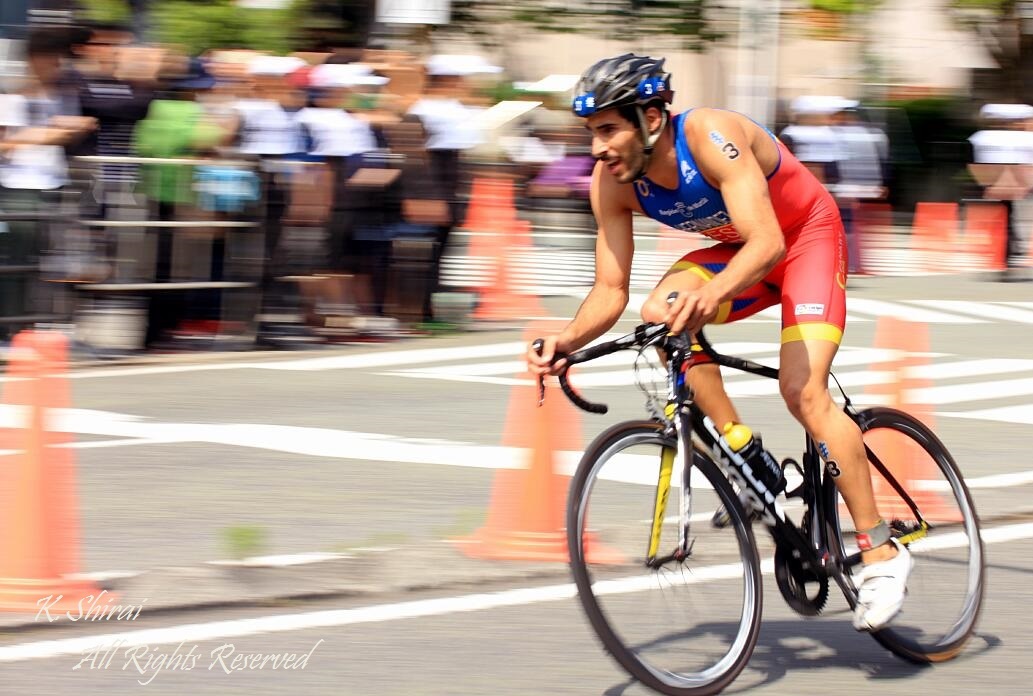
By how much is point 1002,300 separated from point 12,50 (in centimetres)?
985

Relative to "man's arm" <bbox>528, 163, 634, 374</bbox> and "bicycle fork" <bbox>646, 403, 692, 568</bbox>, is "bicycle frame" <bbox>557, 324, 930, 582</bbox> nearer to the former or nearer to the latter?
"bicycle fork" <bbox>646, 403, 692, 568</bbox>

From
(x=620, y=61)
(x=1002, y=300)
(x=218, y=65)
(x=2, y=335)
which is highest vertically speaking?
(x=620, y=61)

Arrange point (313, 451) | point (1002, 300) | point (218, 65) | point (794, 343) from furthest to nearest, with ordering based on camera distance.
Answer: point (1002, 300) < point (218, 65) < point (313, 451) < point (794, 343)

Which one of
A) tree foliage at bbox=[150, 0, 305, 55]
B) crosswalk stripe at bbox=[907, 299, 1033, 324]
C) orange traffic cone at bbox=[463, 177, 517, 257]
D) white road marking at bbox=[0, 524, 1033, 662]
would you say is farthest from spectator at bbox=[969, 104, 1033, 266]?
tree foliage at bbox=[150, 0, 305, 55]

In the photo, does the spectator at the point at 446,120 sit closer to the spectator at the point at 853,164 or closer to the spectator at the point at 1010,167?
the spectator at the point at 853,164

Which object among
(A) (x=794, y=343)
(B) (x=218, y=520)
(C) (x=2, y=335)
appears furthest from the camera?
(C) (x=2, y=335)

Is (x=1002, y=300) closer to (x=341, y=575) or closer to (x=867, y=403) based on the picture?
(x=867, y=403)

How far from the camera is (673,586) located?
16.2 ft

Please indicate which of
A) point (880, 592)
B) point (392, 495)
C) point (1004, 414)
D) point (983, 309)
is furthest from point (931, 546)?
point (983, 309)

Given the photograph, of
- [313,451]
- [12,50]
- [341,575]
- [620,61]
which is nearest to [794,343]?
[620,61]

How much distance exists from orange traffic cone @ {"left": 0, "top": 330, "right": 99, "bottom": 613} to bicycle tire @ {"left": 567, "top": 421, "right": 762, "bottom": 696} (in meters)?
1.97

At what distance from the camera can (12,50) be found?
12.9m

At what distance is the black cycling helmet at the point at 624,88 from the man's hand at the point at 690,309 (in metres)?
0.49

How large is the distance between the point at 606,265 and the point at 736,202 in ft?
1.91
